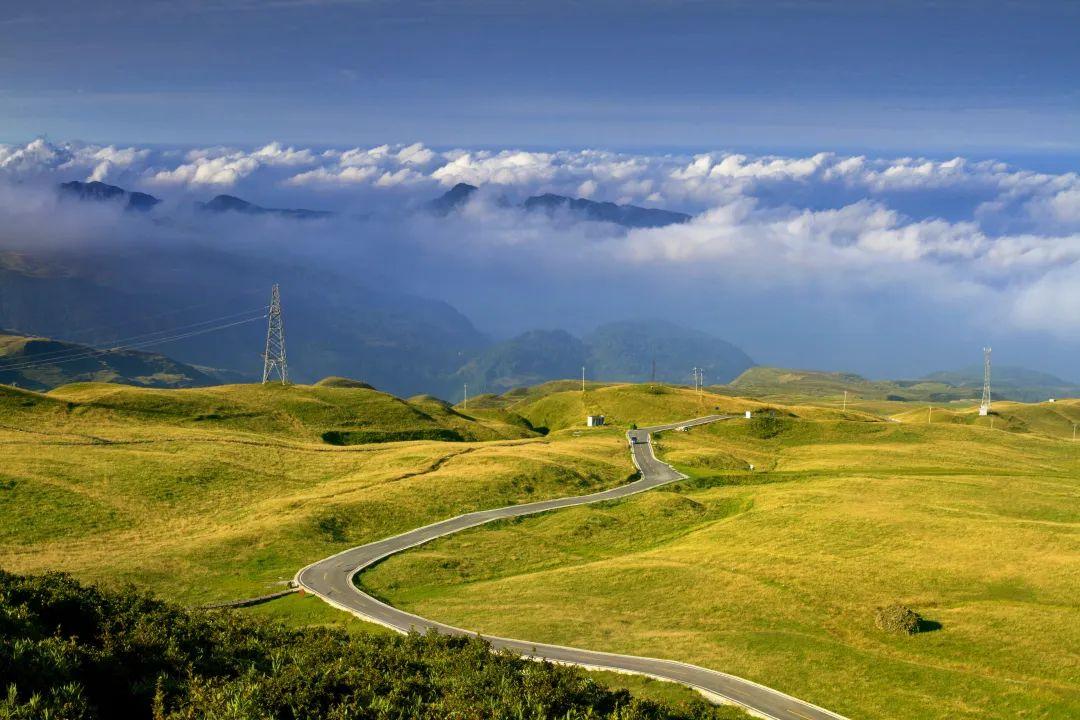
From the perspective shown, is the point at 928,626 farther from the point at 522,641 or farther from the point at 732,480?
the point at 732,480

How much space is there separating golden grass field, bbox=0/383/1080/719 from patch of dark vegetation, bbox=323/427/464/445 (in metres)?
6.33

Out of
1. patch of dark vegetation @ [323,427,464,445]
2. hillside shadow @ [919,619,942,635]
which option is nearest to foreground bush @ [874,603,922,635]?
hillside shadow @ [919,619,942,635]

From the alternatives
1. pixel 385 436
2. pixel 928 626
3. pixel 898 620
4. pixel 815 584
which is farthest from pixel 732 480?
pixel 385 436

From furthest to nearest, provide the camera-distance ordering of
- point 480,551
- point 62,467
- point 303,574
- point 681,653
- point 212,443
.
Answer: point 212,443 < point 62,467 < point 480,551 < point 303,574 < point 681,653

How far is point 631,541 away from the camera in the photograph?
98.7 metres

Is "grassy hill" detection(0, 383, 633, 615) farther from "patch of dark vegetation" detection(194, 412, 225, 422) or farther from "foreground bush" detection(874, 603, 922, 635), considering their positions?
"foreground bush" detection(874, 603, 922, 635)

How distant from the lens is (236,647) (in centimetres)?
4216

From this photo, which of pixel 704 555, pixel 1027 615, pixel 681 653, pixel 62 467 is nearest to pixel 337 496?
pixel 62 467

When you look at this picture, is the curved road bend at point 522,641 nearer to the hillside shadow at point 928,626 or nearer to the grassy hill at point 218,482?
the grassy hill at point 218,482

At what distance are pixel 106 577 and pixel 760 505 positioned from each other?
8123 cm

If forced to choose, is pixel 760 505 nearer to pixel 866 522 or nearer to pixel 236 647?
pixel 866 522

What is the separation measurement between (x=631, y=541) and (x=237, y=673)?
67.1 meters

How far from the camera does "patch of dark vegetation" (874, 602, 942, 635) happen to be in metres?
60.3

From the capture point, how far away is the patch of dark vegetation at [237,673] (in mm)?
30922
